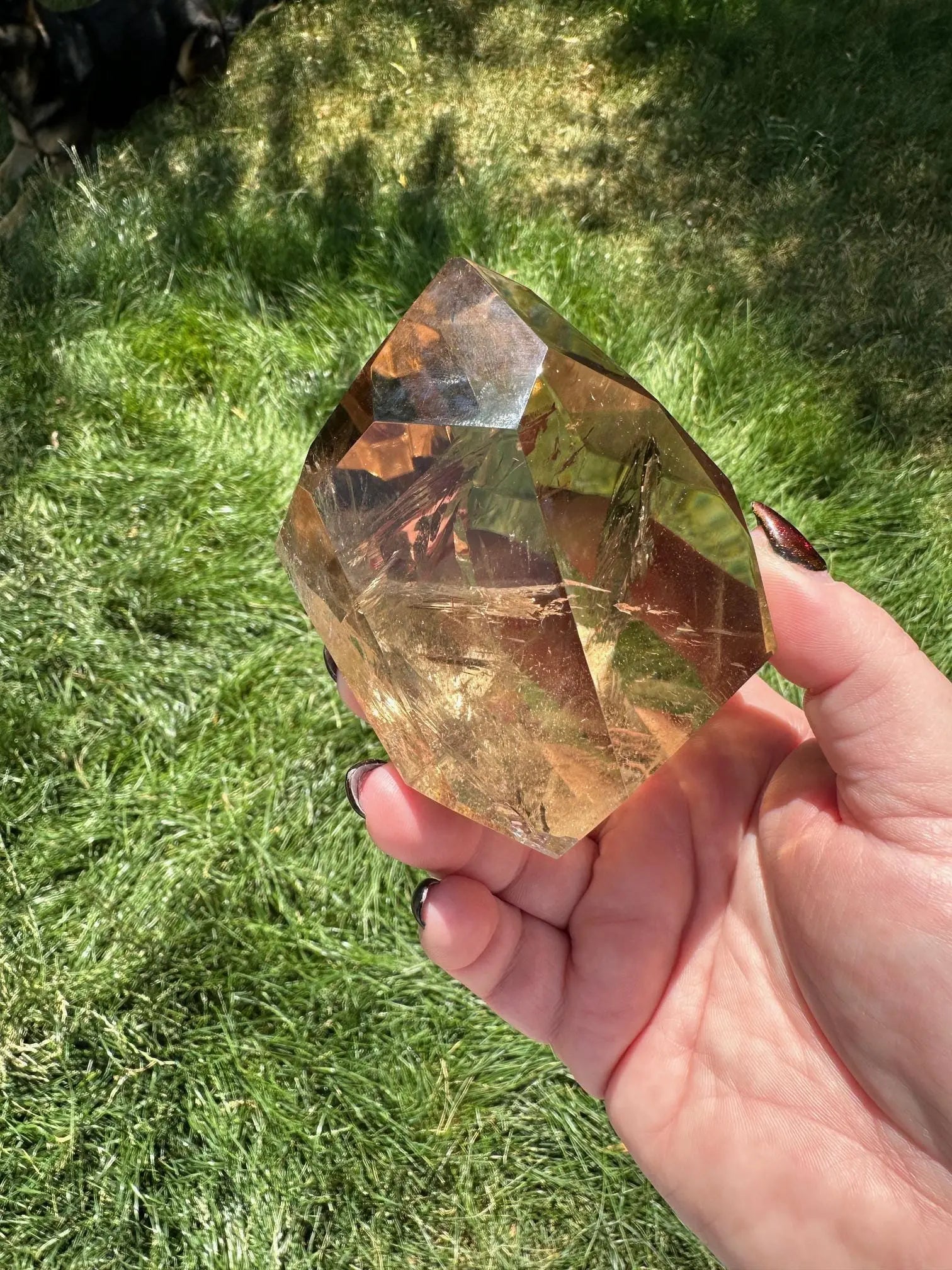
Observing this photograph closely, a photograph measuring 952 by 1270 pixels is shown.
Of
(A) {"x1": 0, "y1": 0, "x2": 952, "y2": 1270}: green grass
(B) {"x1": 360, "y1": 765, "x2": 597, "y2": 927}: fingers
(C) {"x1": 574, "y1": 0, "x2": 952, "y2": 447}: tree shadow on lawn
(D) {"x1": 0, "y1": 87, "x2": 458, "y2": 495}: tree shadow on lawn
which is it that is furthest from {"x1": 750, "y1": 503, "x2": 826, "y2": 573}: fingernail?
(D) {"x1": 0, "y1": 87, "x2": 458, "y2": 495}: tree shadow on lawn

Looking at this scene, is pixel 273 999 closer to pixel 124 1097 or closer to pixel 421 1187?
pixel 124 1097

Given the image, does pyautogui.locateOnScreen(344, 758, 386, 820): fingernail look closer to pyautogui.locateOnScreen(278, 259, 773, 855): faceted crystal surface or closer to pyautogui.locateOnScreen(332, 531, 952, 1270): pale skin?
pyautogui.locateOnScreen(332, 531, 952, 1270): pale skin

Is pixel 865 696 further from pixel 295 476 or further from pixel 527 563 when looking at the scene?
pixel 295 476

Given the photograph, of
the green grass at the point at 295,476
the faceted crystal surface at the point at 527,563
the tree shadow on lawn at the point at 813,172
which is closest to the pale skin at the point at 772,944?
the faceted crystal surface at the point at 527,563

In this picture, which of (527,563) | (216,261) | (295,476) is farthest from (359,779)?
(216,261)

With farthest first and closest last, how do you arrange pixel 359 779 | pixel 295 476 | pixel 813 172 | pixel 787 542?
pixel 813 172 < pixel 295 476 < pixel 359 779 < pixel 787 542
